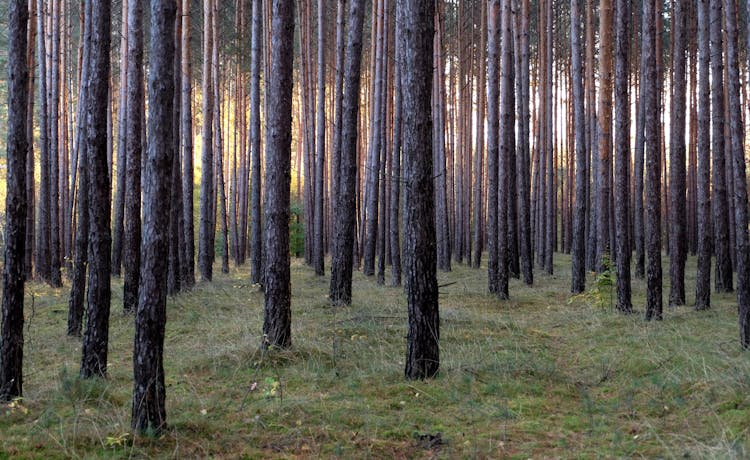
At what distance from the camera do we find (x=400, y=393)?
5809 mm

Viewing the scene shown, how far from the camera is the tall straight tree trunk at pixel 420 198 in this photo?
6.08 meters

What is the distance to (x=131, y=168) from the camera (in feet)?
26.1

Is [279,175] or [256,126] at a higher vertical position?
[256,126]

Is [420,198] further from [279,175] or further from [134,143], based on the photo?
[134,143]

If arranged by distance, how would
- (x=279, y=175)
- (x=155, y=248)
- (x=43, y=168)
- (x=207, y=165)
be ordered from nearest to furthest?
(x=155, y=248) < (x=279, y=175) < (x=43, y=168) < (x=207, y=165)

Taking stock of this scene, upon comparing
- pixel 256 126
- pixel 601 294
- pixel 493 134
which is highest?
pixel 256 126

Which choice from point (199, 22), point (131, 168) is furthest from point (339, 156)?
point (199, 22)

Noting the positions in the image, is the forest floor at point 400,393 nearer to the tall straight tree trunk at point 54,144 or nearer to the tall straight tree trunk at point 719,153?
the tall straight tree trunk at point 719,153

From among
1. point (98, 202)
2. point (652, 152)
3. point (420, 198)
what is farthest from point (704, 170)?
point (98, 202)

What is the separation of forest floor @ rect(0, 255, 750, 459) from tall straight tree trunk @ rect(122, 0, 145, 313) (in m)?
1.12

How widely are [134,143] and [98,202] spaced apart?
5.05 ft

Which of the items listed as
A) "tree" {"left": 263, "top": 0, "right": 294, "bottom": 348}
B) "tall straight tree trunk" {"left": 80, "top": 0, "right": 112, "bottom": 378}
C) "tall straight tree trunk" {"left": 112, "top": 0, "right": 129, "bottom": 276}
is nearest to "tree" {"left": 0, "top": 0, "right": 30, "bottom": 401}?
"tall straight tree trunk" {"left": 80, "top": 0, "right": 112, "bottom": 378}

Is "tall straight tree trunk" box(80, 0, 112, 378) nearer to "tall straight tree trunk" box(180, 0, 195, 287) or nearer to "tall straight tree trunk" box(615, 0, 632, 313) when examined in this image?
"tall straight tree trunk" box(615, 0, 632, 313)

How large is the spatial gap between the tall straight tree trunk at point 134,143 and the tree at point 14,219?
1082 mm
